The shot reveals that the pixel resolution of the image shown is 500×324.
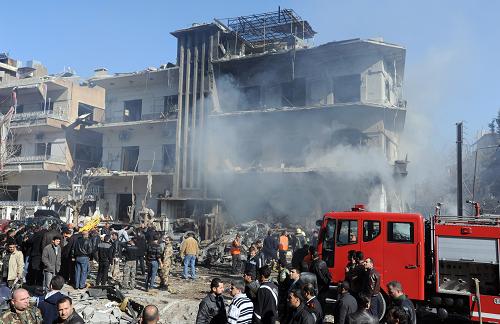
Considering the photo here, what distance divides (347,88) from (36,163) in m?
A: 23.3

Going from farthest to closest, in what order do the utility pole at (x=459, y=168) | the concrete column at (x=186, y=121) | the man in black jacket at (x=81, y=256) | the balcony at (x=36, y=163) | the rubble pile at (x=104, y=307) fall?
the balcony at (x=36, y=163) → the concrete column at (x=186, y=121) → the utility pole at (x=459, y=168) → the man in black jacket at (x=81, y=256) → the rubble pile at (x=104, y=307)

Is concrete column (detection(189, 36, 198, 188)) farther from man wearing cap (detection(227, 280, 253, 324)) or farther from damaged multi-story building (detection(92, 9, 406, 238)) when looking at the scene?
man wearing cap (detection(227, 280, 253, 324))

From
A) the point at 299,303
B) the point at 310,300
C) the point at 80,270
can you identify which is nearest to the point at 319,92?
the point at 80,270

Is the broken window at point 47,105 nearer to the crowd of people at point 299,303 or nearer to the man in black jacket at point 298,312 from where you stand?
the crowd of people at point 299,303

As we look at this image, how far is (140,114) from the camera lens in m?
30.0

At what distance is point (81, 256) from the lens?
10430 millimetres

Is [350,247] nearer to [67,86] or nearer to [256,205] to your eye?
[256,205]

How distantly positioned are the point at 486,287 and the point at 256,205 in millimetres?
16764

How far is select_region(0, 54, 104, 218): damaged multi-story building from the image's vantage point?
1186 inches

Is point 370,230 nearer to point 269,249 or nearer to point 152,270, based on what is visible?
point 269,249

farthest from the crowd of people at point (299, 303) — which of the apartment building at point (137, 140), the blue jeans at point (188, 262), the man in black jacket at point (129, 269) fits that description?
the apartment building at point (137, 140)

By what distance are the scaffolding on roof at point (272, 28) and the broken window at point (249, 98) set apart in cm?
318

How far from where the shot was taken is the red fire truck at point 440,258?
7.99 m

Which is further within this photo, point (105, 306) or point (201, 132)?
point (201, 132)
